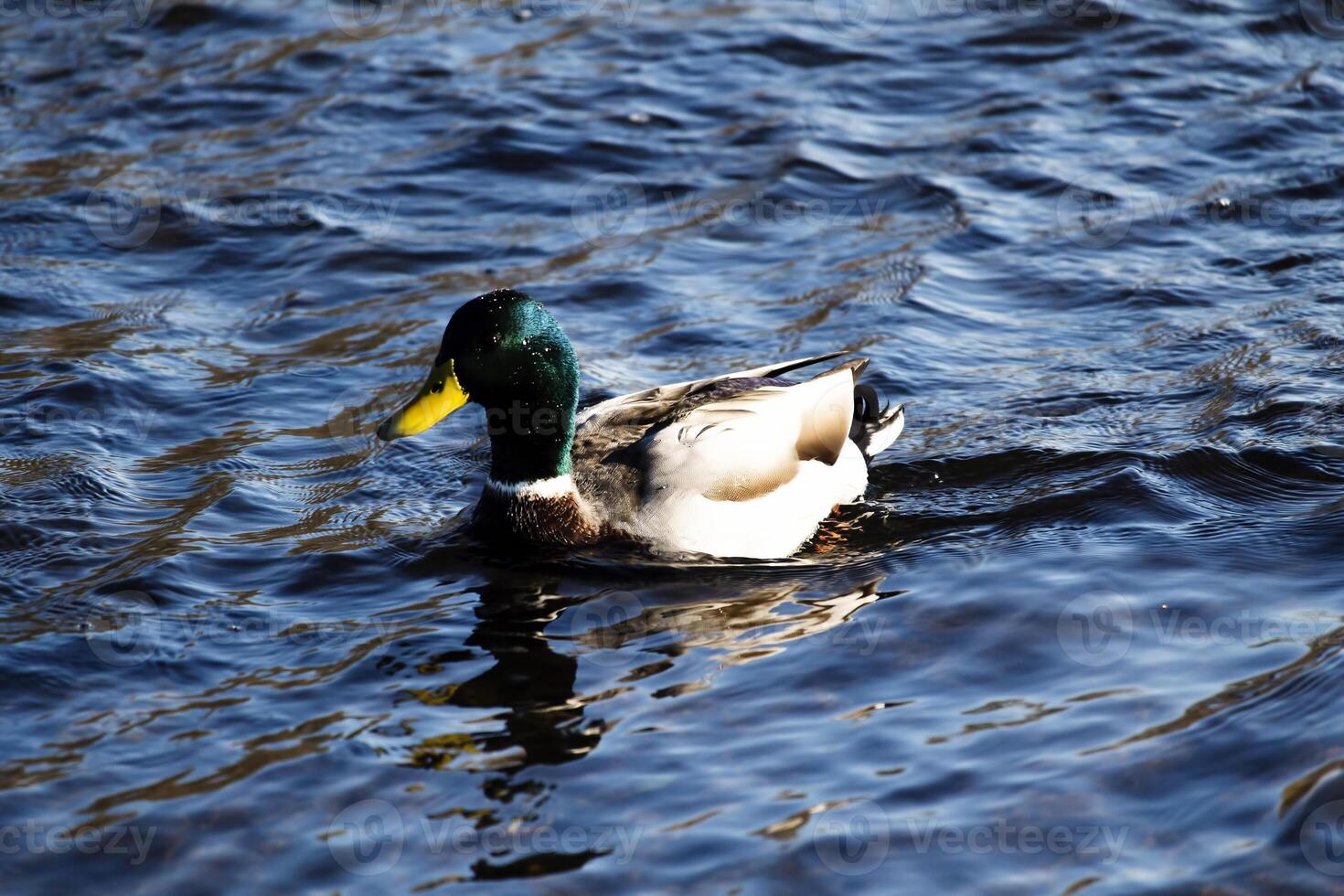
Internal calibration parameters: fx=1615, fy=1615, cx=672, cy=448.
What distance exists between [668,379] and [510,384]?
74.9 inches

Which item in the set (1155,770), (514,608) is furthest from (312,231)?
(1155,770)

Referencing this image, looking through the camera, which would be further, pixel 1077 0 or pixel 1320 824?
pixel 1077 0

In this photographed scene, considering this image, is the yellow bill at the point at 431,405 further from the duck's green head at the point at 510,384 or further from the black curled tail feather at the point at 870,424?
the black curled tail feather at the point at 870,424

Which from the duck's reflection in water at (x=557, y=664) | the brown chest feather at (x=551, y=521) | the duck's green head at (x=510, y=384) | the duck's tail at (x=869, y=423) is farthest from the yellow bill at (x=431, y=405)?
the duck's tail at (x=869, y=423)

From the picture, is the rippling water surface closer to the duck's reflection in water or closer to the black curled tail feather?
the duck's reflection in water

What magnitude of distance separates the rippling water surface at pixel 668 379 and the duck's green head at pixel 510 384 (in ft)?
1.47

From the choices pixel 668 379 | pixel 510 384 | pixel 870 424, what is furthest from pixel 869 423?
pixel 510 384

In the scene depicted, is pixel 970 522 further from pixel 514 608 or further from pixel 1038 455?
pixel 514 608

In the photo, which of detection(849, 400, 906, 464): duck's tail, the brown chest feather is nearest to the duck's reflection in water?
the brown chest feather

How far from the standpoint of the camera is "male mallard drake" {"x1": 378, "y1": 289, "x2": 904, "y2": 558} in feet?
20.1

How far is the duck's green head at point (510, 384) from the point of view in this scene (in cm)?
609

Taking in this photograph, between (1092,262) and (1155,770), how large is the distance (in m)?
5.00

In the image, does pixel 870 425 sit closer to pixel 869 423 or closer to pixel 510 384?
pixel 869 423

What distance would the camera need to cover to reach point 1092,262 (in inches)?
361
